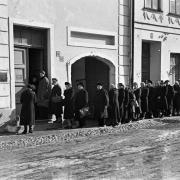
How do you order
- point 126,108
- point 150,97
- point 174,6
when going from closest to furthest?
point 126,108, point 150,97, point 174,6

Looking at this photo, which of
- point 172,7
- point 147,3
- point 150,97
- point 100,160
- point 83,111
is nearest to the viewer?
point 100,160

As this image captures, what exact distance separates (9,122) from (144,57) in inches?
337

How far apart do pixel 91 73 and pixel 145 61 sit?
318 centimetres

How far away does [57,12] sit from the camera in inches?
541

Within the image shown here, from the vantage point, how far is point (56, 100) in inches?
511

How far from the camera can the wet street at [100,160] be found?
6.91 m

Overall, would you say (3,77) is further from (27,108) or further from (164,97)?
(164,97)

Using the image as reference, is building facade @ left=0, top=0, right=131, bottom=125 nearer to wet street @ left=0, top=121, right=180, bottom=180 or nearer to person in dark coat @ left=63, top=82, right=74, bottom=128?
person in dark coat @ left=63, top=82, right=74, bottom=128

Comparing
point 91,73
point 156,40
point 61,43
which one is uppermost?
point 156,40

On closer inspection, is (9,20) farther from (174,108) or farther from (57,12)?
(174,108)

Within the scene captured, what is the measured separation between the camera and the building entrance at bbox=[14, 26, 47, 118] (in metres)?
13.0

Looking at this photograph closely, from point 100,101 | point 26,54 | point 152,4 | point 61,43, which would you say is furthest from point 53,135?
point 152,4

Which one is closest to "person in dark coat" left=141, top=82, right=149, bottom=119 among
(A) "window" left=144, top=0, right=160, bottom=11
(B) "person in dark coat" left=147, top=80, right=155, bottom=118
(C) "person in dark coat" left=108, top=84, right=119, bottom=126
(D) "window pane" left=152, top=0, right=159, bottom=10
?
(B) "person in dark coat" left=147, top=80, right=155, bottom=118

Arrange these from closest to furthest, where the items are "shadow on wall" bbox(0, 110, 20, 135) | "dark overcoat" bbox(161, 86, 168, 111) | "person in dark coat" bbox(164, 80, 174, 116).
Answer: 1. "shadow on wall" bbox(0, 110, 20, 135)
2. "dark overcoat" bbox(161, 86, 168, 111)
3. "person in dark coat" bbox(164, 80, 174, 116)
